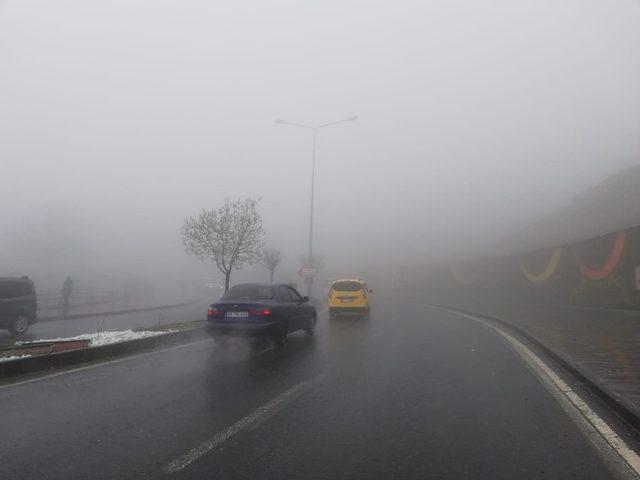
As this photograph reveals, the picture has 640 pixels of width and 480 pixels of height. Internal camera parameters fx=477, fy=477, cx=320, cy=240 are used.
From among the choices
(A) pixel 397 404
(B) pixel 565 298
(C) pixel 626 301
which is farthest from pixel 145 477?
(B) pixel 565 298

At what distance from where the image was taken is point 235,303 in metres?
10.2

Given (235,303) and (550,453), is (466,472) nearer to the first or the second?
(550,453)

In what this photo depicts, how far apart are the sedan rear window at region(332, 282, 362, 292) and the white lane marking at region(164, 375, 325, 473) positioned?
38.8ft

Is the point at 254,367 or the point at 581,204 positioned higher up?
the point at 581,204

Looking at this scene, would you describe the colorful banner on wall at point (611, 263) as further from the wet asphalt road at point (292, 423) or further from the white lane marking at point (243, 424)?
the white lane marking at point (243, 424)

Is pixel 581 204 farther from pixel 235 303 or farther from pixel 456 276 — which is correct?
pixel 235 303

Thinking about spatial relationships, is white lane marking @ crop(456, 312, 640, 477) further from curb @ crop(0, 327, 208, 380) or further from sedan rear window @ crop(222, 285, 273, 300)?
curb @ crop(0, 327, 208, 380)

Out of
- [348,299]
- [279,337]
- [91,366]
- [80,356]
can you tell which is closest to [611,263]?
[348,299]

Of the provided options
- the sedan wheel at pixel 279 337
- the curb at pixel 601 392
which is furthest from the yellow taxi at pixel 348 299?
the curb at pixel 601 392

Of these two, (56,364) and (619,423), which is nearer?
(619,423)

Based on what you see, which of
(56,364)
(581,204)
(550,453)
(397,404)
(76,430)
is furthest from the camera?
(581,204)

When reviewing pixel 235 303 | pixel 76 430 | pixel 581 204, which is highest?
pixel 581 204

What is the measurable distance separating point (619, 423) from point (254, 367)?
5.28m

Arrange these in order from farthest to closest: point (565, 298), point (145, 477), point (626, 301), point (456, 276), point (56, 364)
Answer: point (456, 276) < point (565, 298) < point (626, 301) < point (56, 364) < point (145, 477)
